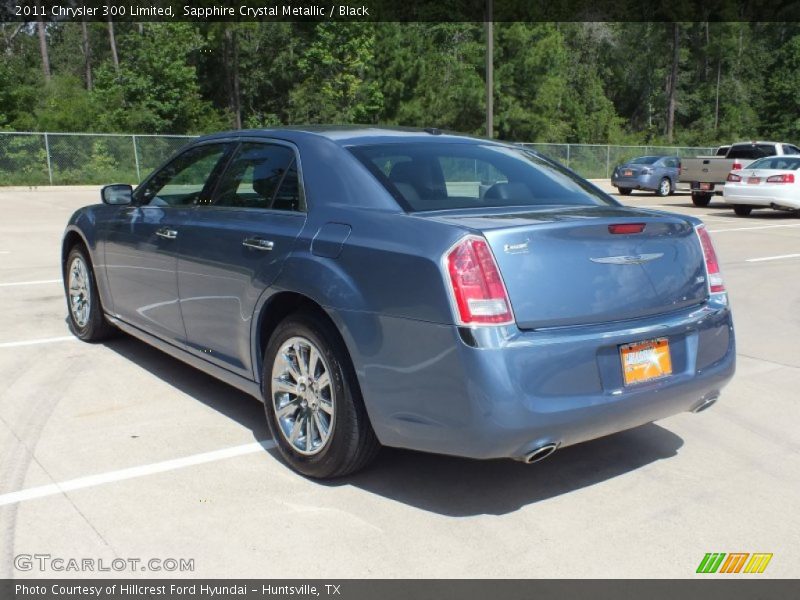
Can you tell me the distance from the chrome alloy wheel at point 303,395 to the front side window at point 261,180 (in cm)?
76

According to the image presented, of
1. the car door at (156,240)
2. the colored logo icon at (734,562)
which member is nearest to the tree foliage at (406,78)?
the car door at (156,240)

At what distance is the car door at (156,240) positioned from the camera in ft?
16.6

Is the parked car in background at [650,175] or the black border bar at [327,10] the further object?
the black border bar at [327,10]

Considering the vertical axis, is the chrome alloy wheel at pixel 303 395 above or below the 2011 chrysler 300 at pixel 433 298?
below

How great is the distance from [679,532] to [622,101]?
70251 mm

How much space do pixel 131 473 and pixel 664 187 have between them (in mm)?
26087

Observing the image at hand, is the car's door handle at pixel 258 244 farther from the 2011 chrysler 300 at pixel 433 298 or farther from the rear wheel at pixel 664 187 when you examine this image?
the rear wheel at pixel 664 187

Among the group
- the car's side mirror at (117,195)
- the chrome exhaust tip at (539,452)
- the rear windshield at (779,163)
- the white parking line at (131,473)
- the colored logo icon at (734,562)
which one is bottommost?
the colored logo icon at (734,562)

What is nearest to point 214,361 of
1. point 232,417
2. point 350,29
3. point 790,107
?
point 232,417

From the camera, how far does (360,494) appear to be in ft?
12.6

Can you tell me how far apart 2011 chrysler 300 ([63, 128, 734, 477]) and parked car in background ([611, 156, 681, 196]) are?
23.5m

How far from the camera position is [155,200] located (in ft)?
18.2

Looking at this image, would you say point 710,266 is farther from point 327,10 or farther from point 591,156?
point 327,10

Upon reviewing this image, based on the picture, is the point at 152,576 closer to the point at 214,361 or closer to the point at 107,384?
the point at 214,361
